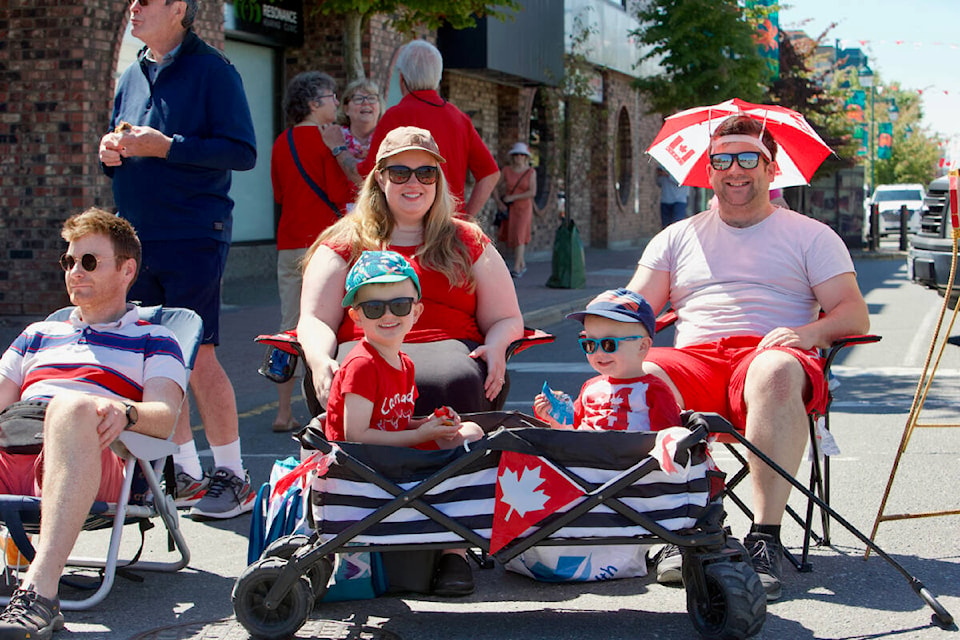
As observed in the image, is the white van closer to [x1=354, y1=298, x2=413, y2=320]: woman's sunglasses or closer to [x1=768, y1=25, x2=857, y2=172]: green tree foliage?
[x1=768, y1=25, x2=857, y2=172]: green tree foliage

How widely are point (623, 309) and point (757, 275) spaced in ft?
3.25

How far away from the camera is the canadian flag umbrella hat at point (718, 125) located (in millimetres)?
4922

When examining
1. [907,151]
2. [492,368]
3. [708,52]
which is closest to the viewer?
[492,368]

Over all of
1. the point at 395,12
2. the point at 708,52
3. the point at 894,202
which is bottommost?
the point at 894,202

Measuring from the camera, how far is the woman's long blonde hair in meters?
4.48

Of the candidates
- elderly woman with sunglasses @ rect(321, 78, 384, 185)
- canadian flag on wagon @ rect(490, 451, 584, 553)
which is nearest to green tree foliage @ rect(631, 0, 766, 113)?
elderly woman with sunglasses @ rect(321, 78, 384, 185)

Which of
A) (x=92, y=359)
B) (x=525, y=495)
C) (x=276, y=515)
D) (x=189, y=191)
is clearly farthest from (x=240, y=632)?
(x=189, y=191)

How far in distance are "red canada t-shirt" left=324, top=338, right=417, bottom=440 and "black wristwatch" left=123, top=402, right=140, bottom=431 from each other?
1.98 feet

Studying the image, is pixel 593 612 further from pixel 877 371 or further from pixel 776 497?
pixel 877 371

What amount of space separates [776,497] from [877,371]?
226 inches

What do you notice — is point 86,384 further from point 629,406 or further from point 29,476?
point 629,406

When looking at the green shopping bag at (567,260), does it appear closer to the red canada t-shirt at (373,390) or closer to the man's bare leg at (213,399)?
the man's bare leg at (213,399)

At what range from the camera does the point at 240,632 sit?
3633mm

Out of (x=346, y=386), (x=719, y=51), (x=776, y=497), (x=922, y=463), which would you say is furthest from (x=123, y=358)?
(x=719, y=51)
